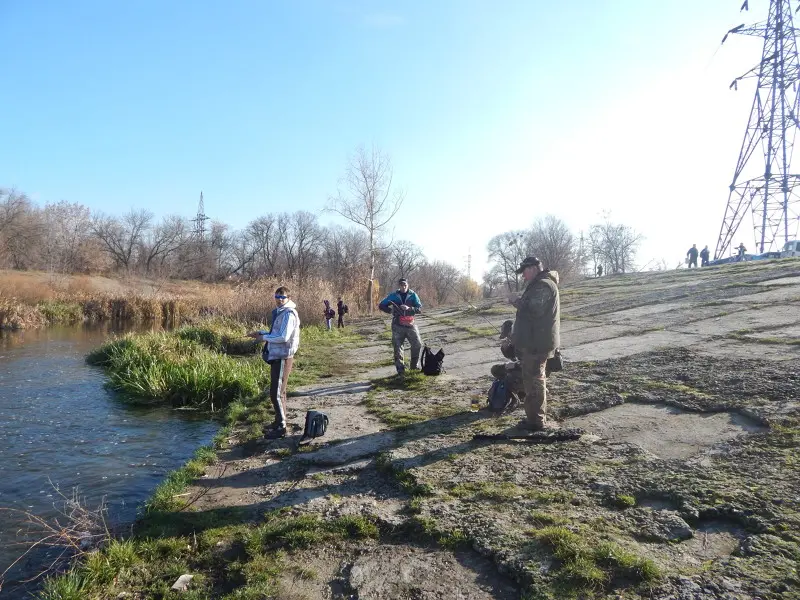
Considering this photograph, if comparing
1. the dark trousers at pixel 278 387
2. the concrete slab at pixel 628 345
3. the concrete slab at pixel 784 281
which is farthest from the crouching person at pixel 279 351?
the concrete slab at pixel 784 281

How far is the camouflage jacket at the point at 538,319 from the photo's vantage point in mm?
5246

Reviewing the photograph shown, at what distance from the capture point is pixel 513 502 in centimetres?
387

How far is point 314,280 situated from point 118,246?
5543cm

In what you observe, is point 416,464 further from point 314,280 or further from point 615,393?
point 314,280

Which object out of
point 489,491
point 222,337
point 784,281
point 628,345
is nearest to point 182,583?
Result: point 489,491

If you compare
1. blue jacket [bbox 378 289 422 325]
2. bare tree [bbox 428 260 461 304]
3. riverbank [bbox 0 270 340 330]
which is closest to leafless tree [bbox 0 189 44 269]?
riverbank [bbox 0 270 340 330]

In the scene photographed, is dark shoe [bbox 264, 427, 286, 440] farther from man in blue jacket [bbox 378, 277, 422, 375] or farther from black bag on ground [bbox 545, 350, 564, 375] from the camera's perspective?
black bag on ground [bbox 545, 350, 564, 375]

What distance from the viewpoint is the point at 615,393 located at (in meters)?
6.29

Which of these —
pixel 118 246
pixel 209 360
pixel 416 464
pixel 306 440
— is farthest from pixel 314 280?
pixel 118 246

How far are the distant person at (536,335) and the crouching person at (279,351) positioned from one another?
2.75 metres

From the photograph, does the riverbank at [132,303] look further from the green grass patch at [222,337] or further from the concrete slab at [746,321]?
the concrete slab at [746,321]

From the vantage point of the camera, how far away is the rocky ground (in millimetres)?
2953

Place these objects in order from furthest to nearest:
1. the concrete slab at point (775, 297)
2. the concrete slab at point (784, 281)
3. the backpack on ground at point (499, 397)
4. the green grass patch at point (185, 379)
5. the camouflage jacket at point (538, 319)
Answer: the concrete slab at point (784, 281)
the concrete slab at point (775, 297)
the green grass patch at point (185, 379)
the backpack on ground at point (499, 397)
the camouflage jacket at point (538, 319)

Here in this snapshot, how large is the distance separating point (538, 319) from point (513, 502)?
2.03 m
